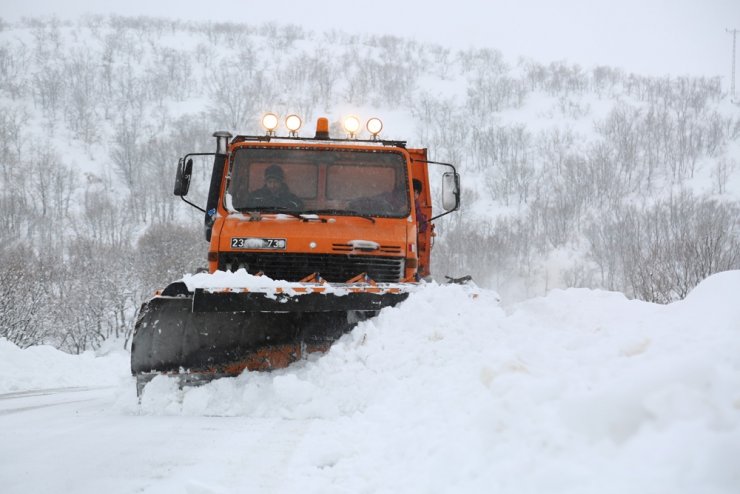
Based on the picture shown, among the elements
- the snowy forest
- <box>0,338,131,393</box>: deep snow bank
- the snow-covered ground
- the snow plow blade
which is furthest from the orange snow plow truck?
the snowy forest

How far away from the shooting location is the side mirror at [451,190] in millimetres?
6440

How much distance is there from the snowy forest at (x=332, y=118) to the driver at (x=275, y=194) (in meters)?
13.5

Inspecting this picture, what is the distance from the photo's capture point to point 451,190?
21.1 ft

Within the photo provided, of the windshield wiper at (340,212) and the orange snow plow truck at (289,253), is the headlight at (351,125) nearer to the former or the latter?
the orange snow plow truck at (289,253)

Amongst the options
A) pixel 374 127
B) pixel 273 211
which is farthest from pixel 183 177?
pixel 374 127

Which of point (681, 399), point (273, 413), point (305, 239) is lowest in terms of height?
point (273, 413)

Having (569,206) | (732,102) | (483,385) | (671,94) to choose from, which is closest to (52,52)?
(569,206)

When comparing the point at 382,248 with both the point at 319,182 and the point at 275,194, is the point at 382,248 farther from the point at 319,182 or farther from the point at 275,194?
the point at 275,194

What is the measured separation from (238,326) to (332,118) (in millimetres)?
77989

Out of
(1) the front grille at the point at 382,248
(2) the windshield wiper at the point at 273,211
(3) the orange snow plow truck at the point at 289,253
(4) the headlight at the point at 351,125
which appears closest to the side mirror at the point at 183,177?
(3) the orange snow plow truck at the point at 289,253

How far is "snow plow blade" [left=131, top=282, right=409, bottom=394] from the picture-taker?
13.4ft

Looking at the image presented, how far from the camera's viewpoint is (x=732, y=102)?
82.4 m

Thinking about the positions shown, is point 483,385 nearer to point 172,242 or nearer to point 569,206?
point 172,242

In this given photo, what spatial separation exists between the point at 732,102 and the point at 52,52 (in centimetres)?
10215
